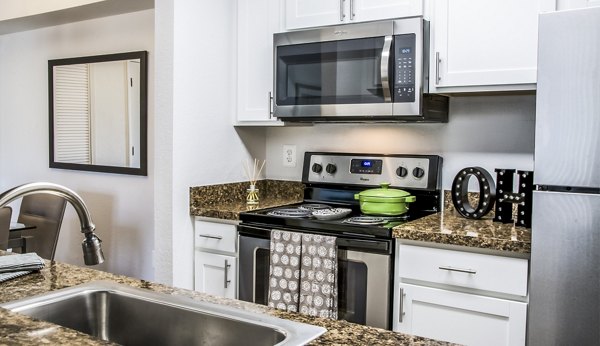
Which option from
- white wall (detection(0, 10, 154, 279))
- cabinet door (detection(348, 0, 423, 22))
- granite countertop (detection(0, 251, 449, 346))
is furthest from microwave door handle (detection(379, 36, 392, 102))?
white wall (detection(0, 10, 154, 279))

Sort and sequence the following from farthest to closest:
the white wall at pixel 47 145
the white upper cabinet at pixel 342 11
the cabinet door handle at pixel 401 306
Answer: the white wall at pixel 47 145 → the white upper cabinet at pixel 342 11 → the cabinet door handle at pixel 401 306

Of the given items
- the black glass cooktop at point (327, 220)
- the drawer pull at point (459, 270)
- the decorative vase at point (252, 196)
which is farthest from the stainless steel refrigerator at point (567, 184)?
the decorative vase at point (252, 196)

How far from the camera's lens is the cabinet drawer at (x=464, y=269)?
6.64ft

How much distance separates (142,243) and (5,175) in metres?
1.78

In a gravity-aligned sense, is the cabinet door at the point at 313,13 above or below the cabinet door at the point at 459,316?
above

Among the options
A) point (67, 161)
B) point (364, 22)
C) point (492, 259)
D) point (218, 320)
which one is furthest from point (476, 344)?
point (67, 161)

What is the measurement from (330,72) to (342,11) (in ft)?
0.95

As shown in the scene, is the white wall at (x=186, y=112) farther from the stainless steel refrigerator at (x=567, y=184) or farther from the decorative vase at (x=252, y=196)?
the stainless steel refrigerator at (x=567, y=184)

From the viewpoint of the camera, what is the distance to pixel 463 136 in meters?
2.72

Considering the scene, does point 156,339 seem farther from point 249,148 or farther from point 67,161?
point 67,161

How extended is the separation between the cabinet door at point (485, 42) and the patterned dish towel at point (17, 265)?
1686 millimetres

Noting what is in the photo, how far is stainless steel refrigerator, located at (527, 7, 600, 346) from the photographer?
180 centimetres

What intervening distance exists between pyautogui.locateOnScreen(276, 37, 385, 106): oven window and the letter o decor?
0.49 m

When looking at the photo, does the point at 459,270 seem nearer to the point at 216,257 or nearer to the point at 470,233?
the point at 470,233
